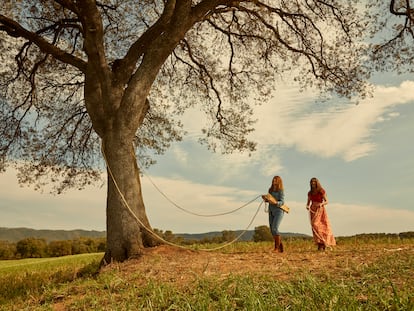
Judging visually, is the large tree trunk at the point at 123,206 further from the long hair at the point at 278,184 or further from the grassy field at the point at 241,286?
the long hair at the point at 278,184

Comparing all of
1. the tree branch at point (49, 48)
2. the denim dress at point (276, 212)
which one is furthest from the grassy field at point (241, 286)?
the tree branch at point (49, 48)

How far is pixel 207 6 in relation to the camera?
40.9 ft

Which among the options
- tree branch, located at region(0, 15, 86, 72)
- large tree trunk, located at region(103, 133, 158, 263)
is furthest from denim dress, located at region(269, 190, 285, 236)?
tree branch, located at region(0, 15, 86, 72)

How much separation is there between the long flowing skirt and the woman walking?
1.25 meters

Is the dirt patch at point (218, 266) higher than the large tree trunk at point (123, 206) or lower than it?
lower

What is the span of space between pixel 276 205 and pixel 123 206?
167 inches

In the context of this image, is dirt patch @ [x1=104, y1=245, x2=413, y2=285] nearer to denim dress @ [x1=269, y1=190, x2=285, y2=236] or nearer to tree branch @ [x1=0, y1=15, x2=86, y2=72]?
denim dress @ [x1=269, y1=190, x2=285, y2=236]

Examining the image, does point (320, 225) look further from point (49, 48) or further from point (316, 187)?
point (49, 48)

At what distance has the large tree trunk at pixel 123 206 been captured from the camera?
10.6 m

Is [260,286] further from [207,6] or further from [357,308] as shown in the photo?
[207,6]

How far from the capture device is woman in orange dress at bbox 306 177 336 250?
12427 mm

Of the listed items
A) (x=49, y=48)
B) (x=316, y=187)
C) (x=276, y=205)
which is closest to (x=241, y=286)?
(x=276, y=205)

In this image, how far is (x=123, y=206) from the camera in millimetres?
10898

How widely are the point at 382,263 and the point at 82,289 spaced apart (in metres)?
5.55
